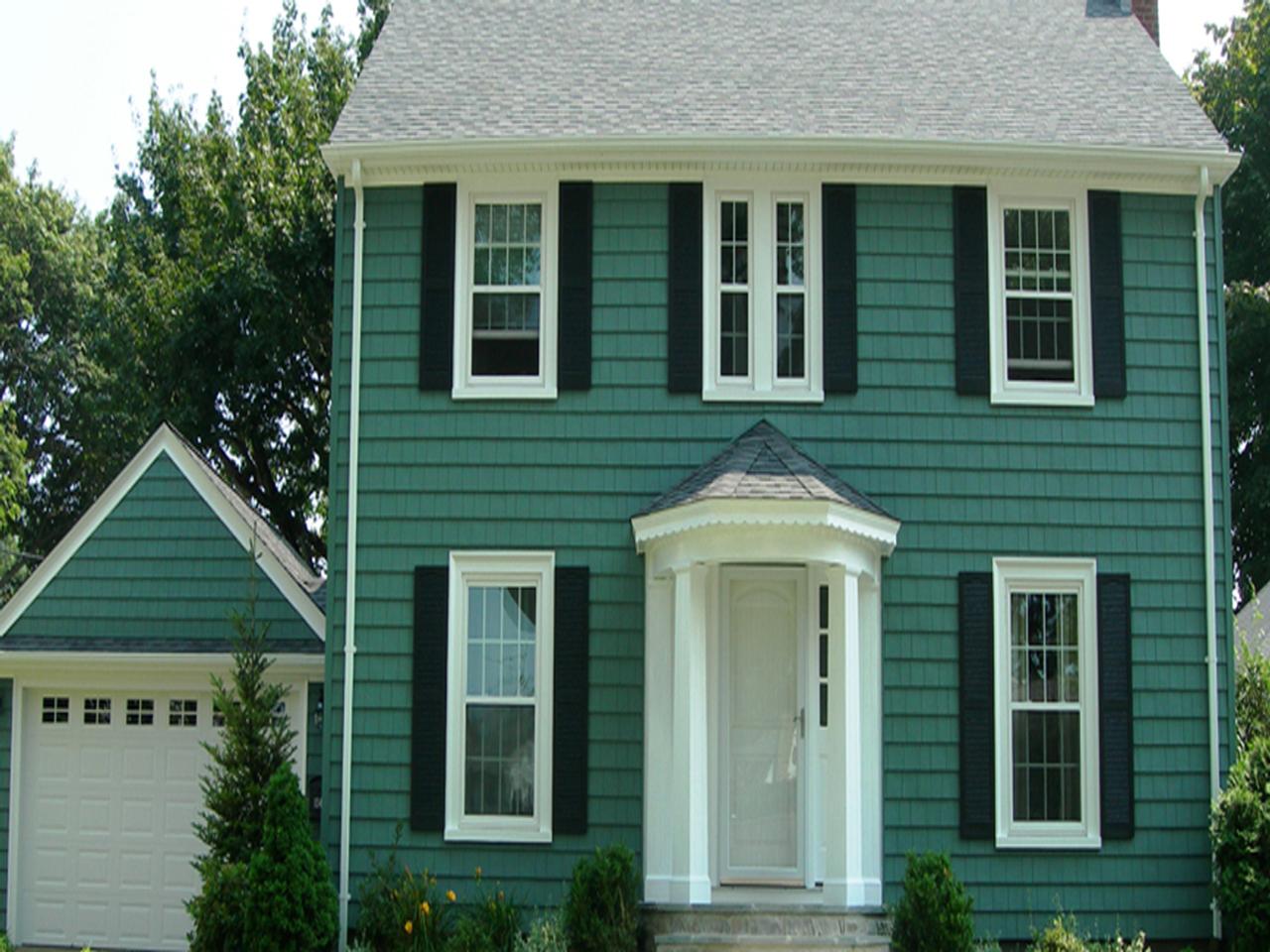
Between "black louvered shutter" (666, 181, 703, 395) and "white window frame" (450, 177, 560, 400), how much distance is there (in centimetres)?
96

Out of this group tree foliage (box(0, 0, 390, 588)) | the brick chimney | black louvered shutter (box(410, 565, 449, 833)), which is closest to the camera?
black louvered shutter (box(410, 565, 449, 833))

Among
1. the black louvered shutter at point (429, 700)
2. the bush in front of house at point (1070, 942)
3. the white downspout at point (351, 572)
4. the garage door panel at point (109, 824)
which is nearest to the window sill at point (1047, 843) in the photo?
the bush in front of house at point (1070, 942)

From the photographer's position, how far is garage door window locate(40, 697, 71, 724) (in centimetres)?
1480

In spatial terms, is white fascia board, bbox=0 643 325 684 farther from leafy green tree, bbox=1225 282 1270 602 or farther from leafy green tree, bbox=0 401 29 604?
leafy green tree, bbox=1225 282 1270 602

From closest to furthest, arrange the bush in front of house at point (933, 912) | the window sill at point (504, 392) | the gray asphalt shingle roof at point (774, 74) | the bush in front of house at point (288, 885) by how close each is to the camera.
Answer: the bush in front of house at point (933, 912), the bush in front of house at point (288, 885), the window sill at point (504, 392), the gray asphalt shingle roof at point (774, 74)

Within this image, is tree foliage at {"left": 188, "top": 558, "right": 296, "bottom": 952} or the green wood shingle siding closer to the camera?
tree foliage at {"left": 188, "top": 558, "right": 296, "bottom": 952}

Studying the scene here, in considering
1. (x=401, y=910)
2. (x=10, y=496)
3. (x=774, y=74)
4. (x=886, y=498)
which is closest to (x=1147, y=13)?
(x=774, y=74)

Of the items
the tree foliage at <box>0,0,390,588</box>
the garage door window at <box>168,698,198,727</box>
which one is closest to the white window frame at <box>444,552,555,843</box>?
the garage door window at <box>168,698,198,727</box>

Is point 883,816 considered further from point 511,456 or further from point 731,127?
point 731,127

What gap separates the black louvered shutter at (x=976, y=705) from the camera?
12.8 metres

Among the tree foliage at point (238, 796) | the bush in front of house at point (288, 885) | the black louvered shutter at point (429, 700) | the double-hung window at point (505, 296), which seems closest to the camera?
the bush in front of house at point (288, 885)

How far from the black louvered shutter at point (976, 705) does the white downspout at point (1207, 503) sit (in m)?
1.76

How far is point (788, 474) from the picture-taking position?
12336mm

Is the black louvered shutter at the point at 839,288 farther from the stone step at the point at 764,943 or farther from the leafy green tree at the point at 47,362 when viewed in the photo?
the leafy green tree at the point at 47,362
